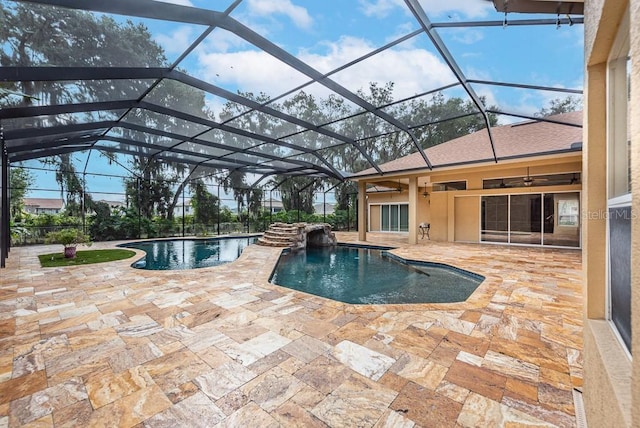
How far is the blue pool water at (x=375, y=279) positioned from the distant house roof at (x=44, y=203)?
10623 millimetres

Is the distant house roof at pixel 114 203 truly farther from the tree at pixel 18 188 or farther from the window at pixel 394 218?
the window at pixel 394 218

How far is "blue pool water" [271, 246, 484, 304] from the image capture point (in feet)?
16.9

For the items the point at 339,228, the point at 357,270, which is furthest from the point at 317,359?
the point at 339,228

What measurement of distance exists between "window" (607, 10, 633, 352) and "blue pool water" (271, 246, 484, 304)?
3467 millimetres

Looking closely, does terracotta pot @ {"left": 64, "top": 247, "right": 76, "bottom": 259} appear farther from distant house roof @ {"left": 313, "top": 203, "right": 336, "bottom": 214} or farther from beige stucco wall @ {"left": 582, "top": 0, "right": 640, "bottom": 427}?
distant house roof @ {"left": 313, "top": 203, "right": 336, "bottom": 214}

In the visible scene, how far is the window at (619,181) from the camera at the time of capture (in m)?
1.29

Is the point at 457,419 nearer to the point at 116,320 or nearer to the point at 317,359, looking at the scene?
the point at 317,359

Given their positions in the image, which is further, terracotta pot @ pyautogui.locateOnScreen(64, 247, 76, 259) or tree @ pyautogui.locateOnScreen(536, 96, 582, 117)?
terracotta pot @ pyautogui.locateOnScreen(64, 247, 76, 259)

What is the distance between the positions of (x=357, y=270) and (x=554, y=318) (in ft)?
14.9

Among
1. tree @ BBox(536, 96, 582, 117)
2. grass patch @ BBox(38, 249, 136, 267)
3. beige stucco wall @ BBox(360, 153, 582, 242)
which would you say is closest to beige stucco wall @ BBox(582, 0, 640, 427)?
tree @ BBox(536, 96, 582, 117)

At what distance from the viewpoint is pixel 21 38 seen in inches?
147

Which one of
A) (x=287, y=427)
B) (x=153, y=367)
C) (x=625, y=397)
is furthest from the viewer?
(x=153, y=367)

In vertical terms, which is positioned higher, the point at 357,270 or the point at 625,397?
the point at 625,397

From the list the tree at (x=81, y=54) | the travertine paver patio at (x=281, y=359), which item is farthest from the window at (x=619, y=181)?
the tree at (x=81, y=54)
